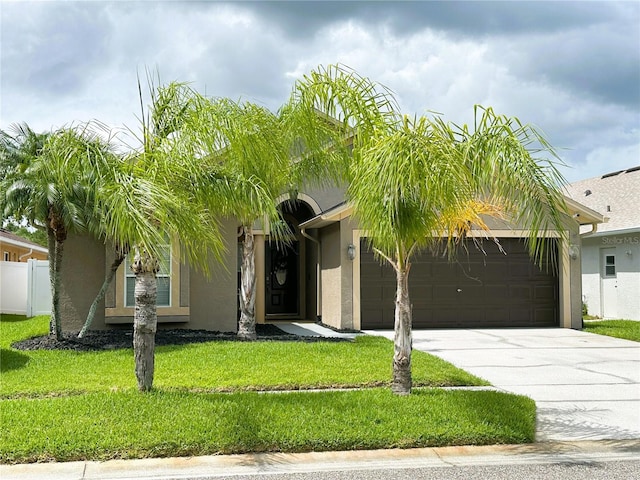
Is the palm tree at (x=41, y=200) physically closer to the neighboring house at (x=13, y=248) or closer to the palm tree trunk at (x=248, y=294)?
the palm tree trunk at (x=248, y=294)

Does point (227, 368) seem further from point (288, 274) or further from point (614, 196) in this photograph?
point (614, 196)

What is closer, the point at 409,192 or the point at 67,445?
the point at 67,445

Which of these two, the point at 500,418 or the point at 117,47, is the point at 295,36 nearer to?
the point at 117,47

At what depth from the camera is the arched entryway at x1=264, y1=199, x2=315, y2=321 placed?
20.8 m

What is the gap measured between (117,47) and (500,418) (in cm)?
760

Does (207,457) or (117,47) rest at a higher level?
(117,47)

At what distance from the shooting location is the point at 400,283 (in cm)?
757

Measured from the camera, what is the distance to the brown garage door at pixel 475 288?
53.5ft

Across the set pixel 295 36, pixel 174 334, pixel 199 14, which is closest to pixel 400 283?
pixel 295 36

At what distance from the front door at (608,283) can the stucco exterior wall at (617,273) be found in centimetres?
3

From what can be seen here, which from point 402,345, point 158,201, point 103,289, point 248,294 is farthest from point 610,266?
point 158,201

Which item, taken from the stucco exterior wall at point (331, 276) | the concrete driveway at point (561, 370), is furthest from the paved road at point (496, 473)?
the stucco exterior wall at point (331, 276)

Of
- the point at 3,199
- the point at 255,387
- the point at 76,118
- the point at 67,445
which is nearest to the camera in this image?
the point at 67,445

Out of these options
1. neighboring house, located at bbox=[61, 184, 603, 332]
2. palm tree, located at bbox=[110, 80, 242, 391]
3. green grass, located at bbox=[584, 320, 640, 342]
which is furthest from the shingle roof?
palm tree, located at bbox=[110, 80, 242, 391]
